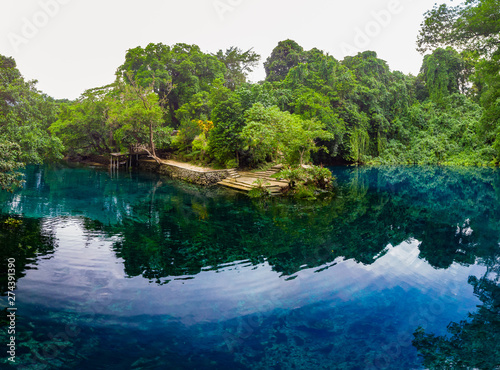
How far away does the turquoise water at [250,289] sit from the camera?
12.8 ft

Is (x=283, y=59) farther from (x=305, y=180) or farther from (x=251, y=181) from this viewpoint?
(x=305, y=180)

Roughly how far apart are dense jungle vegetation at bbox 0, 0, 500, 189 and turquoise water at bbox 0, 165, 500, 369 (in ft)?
24.0

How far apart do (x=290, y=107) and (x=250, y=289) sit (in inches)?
1074

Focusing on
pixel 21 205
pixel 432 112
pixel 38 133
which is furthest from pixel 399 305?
pixel 432 112

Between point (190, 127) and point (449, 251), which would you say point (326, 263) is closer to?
point (449, 251)

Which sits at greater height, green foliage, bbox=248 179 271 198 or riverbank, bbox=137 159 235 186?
riverbank, bbox=137 159 235 186

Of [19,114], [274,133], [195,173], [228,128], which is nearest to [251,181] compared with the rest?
[274,133]

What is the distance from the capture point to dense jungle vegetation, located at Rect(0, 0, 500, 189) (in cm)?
1502

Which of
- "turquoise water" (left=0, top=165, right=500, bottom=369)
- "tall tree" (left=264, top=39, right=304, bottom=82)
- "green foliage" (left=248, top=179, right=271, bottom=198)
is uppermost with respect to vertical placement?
"tall tree" (left=264, top=39, right=304, bottom=82)

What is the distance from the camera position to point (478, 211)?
12148 millimetres

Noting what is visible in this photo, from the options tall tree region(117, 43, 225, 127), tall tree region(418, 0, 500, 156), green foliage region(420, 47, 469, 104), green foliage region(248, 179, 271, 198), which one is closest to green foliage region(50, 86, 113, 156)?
tall tree region(117, 43, 225, 127)

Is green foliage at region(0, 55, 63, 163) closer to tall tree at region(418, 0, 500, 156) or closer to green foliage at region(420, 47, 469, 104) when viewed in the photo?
tall tree at region(418, 0, 500, 156)

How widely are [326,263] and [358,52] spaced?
39.9m

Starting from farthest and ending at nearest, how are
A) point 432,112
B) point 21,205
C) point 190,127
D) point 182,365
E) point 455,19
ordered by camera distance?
point 432,112 → point 190,127 → point 455,19 → point 21,205 → point 182,365
